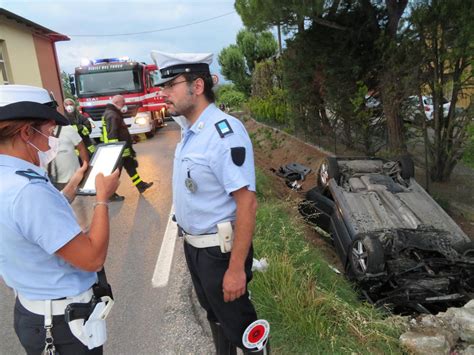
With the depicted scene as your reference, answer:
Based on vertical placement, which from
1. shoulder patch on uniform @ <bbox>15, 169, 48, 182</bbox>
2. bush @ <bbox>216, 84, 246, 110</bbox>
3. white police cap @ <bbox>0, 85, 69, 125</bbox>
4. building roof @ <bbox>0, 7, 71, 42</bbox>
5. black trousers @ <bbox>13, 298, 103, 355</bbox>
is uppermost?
building roof @ <bbox>0, 7, 71, 42</bbox>

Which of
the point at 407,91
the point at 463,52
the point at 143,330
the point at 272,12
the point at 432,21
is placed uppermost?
the point at 272,12

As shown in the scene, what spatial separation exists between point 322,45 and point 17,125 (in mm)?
8215

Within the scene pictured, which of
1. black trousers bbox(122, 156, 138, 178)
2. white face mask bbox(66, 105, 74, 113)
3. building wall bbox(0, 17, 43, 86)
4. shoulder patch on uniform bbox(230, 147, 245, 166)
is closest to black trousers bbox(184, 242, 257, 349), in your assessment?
shoulder patch on uniform bbox(230, 147, 245, 166)

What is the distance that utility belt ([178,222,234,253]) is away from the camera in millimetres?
2111

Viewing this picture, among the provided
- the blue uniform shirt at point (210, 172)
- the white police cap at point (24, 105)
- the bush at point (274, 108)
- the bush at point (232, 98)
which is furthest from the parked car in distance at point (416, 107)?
the bush at point (232, 98)

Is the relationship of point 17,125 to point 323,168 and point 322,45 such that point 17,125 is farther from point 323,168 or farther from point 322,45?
point 322,45

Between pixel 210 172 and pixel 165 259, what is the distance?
109 inches

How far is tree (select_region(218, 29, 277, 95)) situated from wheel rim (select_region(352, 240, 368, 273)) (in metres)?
27.4

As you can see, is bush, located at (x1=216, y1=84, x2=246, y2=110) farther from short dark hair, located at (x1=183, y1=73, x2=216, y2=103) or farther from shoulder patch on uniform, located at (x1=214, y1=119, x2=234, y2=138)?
shoulder patch on uniform, located at (x1=214, y1=119, x2=234, y2=138)

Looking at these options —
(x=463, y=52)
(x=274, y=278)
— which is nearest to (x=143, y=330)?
(x=274, y=278)

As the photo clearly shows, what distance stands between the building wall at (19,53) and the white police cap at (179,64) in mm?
17304

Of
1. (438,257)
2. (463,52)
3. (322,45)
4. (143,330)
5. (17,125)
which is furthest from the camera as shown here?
(322,45)

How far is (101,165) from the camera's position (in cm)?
234

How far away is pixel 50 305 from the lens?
1674 millimetres
